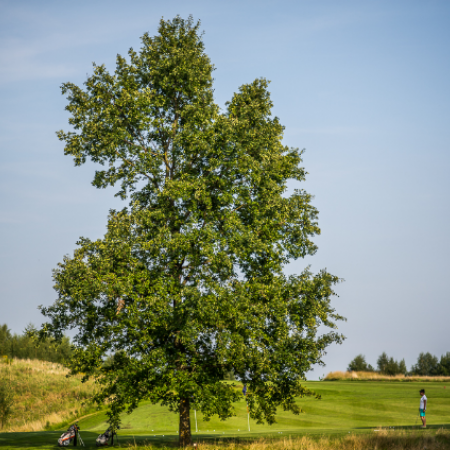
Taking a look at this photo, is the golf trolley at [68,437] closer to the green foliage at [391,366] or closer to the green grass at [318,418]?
the green grass at [318,418]

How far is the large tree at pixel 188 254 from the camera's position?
664 inches

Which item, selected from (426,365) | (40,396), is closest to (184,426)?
(40,396)

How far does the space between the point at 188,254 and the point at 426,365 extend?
7348 centimetres

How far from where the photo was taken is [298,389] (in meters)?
18.4

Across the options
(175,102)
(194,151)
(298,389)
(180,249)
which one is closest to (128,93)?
(175,102)

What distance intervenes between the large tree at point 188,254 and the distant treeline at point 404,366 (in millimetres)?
46348

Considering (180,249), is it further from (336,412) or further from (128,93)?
(336,412)

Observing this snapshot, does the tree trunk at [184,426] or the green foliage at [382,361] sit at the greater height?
the tree trunk at [184,426]

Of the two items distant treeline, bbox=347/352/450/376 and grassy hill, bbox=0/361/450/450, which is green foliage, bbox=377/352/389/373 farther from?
grassy hill, bbox=0/361/450/450

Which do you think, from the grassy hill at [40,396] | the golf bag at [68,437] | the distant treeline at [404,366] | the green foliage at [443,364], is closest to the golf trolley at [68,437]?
the golf bag at [68,437]

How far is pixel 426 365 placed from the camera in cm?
7975

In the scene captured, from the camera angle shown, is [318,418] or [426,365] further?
[426,365]

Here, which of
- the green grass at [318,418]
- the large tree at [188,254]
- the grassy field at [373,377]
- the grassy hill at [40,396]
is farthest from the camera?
the grassy field at [373,377]

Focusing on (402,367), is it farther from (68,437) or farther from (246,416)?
(68,437)
